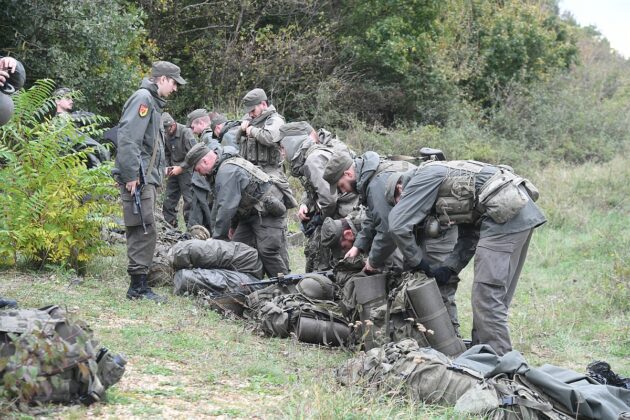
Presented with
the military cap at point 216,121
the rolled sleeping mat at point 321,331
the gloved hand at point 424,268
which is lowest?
the rolled sleeping mat at point 321,331

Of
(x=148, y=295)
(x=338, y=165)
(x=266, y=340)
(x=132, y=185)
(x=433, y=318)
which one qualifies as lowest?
(x=266, y=340)

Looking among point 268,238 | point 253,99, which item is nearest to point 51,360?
point 268,238

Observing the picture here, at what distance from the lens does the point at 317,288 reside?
7469 mm

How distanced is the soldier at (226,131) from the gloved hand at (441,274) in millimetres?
4345

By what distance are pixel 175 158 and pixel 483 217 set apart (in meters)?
6.89

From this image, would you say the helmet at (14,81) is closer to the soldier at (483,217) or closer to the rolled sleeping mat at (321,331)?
the soldier at (483,217)

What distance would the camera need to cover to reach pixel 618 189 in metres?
15.6

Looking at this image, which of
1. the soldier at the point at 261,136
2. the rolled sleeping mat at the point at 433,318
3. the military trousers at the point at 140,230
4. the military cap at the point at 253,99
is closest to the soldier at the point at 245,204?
the military trousers at the point at 140,230

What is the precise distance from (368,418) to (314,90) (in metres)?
15.4

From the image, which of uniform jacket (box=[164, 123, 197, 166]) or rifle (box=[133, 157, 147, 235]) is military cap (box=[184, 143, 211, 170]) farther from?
uniform jacket (box=[164, 123, 197, 166])

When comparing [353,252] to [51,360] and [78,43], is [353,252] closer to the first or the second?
[51,360]

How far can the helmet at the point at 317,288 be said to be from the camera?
744 centimetres

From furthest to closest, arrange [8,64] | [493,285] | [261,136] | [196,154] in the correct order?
[261,136]
[196,154]
[493,285]
[8,64]

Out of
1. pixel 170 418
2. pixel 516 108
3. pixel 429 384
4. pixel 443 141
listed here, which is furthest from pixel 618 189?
pixel 170 418
